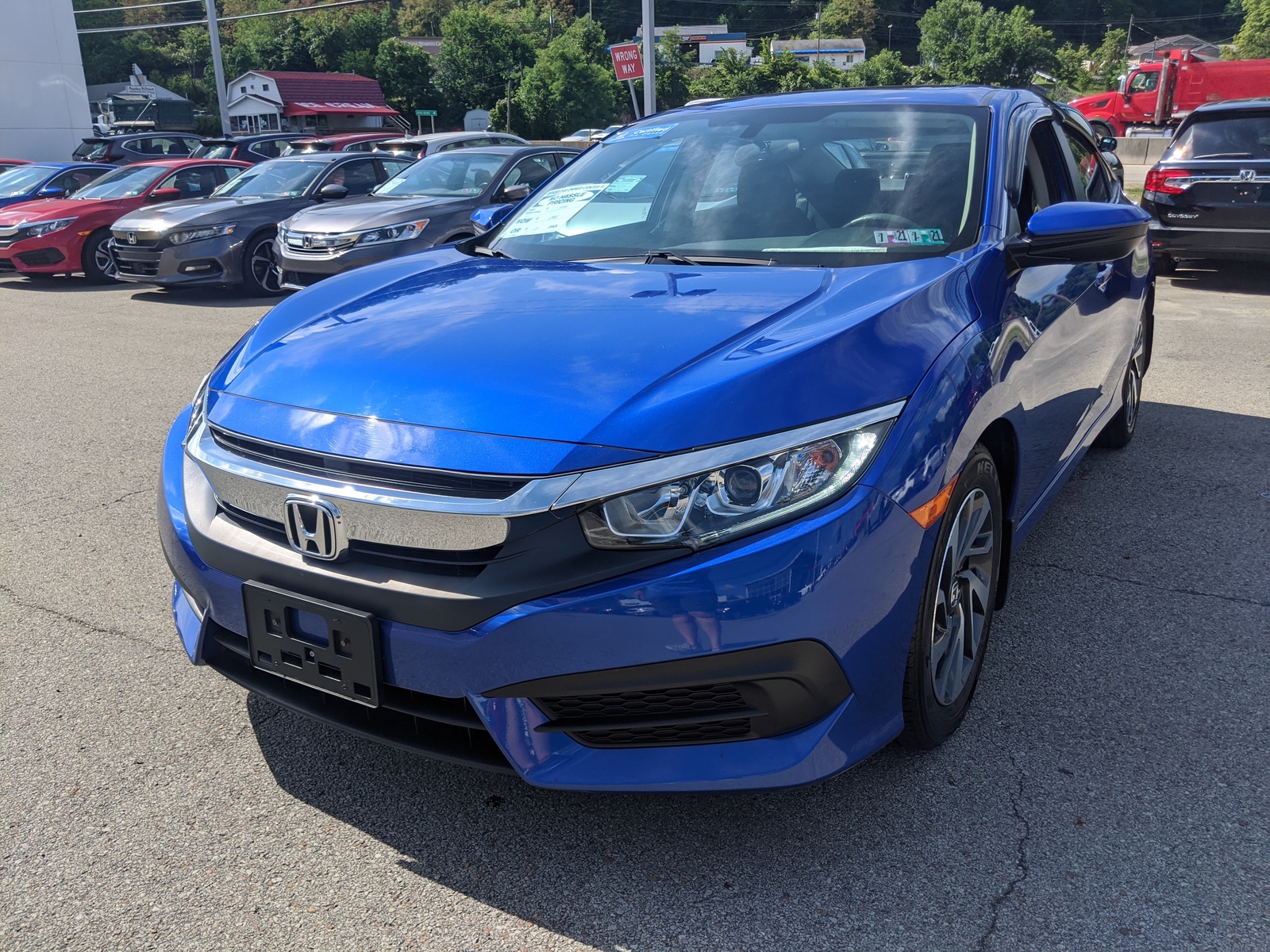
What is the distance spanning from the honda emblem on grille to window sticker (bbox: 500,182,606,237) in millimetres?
1670

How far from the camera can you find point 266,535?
2184mm

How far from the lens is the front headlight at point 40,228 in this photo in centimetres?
1257

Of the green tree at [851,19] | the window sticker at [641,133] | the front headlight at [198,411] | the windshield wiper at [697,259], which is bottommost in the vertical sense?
the front headlight at [198,411]

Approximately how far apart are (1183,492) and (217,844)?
397cm

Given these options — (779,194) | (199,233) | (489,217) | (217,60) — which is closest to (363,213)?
(199,233)

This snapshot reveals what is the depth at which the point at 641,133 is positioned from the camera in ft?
12.7

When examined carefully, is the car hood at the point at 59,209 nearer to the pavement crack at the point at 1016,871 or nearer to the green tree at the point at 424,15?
the pavement crack at the point at 1016,871

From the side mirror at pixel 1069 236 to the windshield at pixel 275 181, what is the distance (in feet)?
34.3

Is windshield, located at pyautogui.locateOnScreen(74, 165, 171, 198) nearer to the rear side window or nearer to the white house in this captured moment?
the rear side window

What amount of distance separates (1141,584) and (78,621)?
3526mm

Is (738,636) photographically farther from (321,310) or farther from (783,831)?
(321,310)

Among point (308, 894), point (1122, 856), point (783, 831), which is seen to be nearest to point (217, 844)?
point (308, 894)

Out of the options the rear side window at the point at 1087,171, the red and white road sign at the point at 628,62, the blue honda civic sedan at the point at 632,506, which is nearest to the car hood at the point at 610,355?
the blue honda civic sedan at the point at 632,506

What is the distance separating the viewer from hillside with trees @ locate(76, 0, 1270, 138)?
67375 mm
